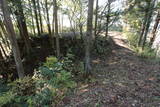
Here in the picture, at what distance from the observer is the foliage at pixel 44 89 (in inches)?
122

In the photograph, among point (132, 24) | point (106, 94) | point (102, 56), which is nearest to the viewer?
point (106, 94)

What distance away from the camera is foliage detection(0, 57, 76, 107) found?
3.09 meters

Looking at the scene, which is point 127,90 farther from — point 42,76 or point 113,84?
point 42,76

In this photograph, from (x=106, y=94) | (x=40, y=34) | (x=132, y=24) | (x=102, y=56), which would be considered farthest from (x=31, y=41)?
(x=132, y=24)

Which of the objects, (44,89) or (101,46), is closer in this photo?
(44,89)

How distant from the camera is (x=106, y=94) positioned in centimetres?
329

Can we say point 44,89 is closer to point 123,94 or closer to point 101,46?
point 123,94

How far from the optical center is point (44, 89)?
3.18 m

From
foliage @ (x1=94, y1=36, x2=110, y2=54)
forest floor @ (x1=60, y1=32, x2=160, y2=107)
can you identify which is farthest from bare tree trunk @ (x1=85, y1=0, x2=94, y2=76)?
foliage @ (x1=94, y1=36, x2=110, y2=54)

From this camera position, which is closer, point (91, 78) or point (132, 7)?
point (91, 78)

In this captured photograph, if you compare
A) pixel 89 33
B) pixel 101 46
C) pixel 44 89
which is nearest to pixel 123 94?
pixel 44 89

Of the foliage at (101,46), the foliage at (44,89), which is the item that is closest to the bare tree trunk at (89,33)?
the foliage at (44,89)

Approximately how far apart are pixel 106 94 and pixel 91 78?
139 centimetres

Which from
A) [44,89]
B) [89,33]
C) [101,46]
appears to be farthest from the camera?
[101,46]
